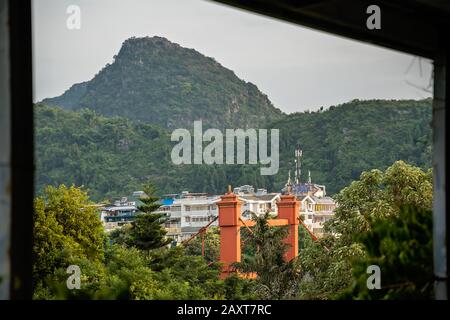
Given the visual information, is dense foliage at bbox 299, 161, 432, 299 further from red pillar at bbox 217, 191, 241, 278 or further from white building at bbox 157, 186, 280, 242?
white building at bbox 157, 186, 280, 242

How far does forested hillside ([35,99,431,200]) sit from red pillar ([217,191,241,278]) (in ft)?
20.8

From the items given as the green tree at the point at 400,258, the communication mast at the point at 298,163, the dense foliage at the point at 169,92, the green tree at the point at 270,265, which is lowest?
the green tree at the point at 270,265

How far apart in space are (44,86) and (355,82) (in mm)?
17349

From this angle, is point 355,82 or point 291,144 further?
point 355,82

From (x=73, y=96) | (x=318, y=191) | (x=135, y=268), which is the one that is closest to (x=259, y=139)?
(x=318, y=191)

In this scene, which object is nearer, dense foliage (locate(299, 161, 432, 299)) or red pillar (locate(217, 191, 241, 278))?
dense foliage (locate(299, 161, 432, 299))

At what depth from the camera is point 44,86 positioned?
132 feet

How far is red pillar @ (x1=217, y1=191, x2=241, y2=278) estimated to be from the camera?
99.1ft

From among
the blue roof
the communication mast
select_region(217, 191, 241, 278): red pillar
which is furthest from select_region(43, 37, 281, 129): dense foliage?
select_region(217, 191, 241, 278): red pillar

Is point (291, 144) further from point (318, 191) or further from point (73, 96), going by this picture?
point (73, 96)

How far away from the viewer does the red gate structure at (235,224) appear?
30016 millimetres

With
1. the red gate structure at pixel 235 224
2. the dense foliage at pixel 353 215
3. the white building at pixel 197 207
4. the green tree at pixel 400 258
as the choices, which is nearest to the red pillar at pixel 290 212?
the red gate structure at pixel 235 224

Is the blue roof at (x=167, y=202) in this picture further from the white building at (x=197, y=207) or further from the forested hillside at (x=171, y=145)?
the forested hillside at (x=171, y=145)

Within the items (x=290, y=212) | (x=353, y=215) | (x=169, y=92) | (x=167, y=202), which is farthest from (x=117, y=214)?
(x=353, y=215)
